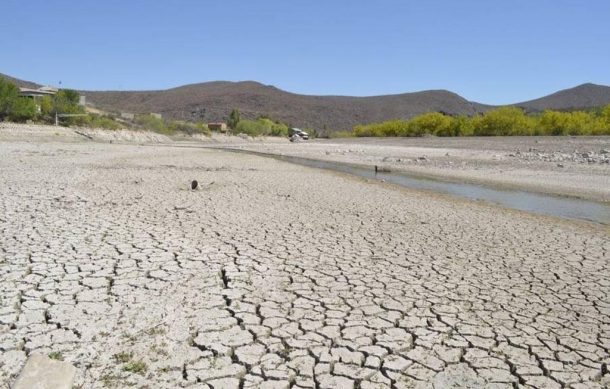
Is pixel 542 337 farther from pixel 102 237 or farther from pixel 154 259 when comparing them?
pixel 102 237

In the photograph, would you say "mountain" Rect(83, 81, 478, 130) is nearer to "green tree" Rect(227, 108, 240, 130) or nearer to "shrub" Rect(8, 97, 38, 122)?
"green tree" Rect(227, 108, 240, 130)

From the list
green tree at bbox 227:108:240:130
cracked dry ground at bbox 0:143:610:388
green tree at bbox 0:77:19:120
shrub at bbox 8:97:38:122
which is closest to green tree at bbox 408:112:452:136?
green tree at bbox 227:108:240:130

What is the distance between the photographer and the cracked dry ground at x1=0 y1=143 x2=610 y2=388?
2936mm

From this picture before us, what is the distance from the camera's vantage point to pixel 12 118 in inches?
1580

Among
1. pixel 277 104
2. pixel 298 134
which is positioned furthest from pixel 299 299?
pixel 277 104

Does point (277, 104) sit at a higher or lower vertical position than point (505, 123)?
higher

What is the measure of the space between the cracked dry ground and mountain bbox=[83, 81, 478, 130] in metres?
83.4

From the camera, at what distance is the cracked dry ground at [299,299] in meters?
2.94

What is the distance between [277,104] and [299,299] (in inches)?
4405

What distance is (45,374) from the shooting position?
253cm

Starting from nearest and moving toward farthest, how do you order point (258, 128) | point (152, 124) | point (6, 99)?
point (6, 99) < point (152, 124) < point (258, 128)

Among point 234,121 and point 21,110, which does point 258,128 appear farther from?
point 21,110

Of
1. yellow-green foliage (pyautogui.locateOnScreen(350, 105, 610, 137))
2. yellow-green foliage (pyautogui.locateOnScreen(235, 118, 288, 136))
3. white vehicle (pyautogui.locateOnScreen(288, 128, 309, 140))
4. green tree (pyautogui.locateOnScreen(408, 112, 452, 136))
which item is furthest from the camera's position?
white vehicle (pyautogui.locateOnScreen(288, 128, 309, 140))

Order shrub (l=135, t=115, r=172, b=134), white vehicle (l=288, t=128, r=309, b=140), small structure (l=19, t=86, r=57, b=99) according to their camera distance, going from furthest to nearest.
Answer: white vehicle (l=288, t=128, r=309, b=140)
shrub (l=135, t=115, r=172, b=134)
small structure (l=19, t=86, r=57, b=99)
